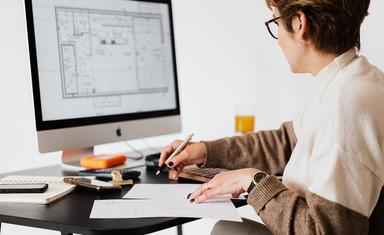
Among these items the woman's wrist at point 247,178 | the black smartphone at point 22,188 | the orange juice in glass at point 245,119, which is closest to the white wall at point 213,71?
the orange juice in glass at point 245,119

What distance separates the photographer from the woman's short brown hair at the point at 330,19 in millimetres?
1144

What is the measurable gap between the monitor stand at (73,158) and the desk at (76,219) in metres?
0.36

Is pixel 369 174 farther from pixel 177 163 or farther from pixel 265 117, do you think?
pixel 265 117

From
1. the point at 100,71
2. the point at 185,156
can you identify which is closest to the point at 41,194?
the point at 185,156

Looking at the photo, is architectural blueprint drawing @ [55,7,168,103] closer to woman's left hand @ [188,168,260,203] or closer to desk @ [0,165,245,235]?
desk @ [0,165,245,235]

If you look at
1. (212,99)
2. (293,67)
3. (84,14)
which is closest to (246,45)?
(212,99)

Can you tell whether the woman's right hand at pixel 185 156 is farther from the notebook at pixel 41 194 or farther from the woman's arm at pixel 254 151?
the notebook at pixel 41 194

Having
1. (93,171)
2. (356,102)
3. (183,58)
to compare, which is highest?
(183,58)

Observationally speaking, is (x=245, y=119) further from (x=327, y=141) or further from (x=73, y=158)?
(x=327, y=141)

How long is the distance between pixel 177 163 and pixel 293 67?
402 mm

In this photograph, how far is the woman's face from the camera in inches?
48.1

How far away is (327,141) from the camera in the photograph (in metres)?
1.03

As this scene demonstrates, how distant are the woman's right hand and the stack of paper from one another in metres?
0.14

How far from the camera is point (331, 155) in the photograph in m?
1.01
